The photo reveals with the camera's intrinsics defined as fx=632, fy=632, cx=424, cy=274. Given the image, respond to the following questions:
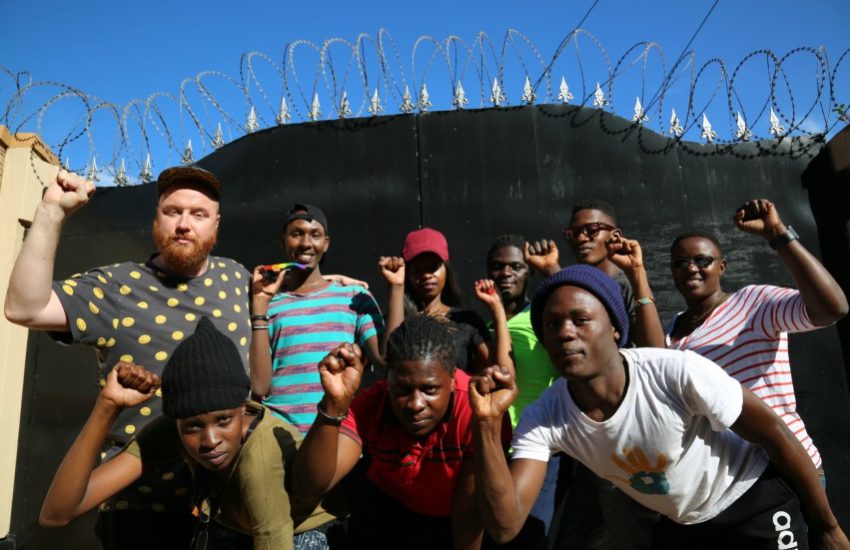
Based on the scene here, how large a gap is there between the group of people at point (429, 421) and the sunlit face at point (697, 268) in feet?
0.05

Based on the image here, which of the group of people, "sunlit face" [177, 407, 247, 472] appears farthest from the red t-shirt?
"sunlit face" [177, 407, 247, 472]

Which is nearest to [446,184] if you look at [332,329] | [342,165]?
[342,165]

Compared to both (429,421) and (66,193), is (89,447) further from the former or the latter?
(429,421)

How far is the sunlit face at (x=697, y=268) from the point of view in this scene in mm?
3270

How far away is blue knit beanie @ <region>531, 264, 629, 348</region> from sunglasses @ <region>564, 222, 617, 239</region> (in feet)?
4.83

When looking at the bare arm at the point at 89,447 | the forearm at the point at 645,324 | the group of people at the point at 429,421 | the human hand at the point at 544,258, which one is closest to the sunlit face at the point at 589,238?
the human hand at the point at 544,258

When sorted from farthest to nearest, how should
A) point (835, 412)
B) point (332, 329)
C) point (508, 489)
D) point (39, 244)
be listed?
point (835, 412), point (332, 329), point (39, 244), point (508, 489)

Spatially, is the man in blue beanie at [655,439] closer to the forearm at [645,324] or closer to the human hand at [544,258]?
the forearm at [645,324]

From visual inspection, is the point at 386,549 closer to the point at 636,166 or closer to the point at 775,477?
the point at 775,477

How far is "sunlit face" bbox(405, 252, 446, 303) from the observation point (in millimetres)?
3816

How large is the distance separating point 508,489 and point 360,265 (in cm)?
318

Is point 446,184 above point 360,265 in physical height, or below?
above

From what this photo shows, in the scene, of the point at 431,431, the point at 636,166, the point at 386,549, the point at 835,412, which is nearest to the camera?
the point at 431,431

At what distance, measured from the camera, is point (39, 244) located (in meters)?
2.45
